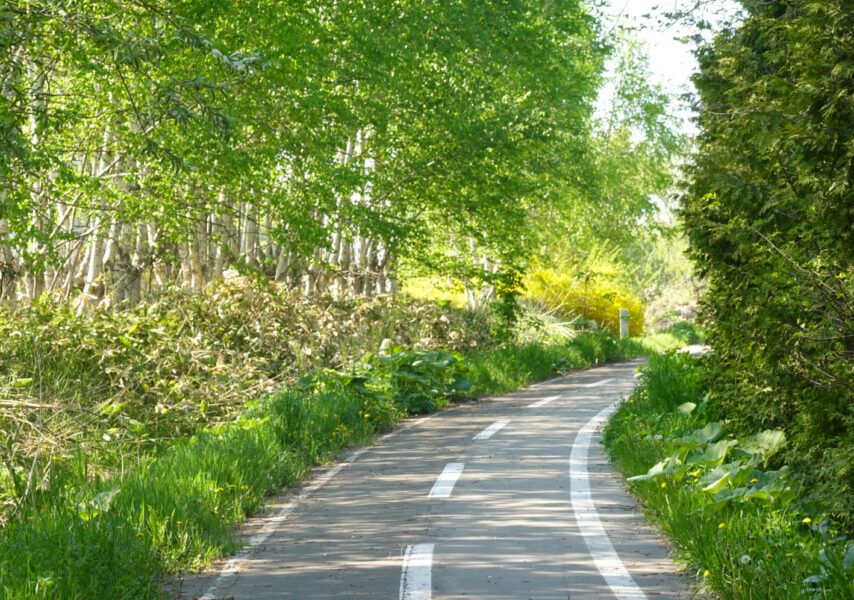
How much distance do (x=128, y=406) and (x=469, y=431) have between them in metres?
5.22

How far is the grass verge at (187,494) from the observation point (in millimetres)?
5961

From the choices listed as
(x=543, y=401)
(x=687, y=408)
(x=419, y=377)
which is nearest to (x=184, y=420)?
(x=419, y=377)

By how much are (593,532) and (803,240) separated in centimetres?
298

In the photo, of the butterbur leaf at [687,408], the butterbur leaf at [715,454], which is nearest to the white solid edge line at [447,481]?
the butterbur leaf at [715,454]

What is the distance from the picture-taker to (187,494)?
26.8 feet

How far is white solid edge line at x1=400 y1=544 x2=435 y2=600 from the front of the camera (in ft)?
20.7

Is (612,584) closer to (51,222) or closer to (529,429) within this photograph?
(529,429)

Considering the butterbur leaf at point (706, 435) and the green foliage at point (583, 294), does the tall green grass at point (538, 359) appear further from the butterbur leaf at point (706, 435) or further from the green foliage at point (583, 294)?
the butterbur leaf at point (706, 435)

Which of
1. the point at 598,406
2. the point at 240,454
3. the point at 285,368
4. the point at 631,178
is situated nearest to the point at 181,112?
the point at 240,454

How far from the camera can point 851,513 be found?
639cm

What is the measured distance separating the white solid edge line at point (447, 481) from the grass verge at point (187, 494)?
1.64 metres

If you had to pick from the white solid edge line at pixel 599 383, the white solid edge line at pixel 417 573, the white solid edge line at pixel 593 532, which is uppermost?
the white solid edge line at pixel 599 383

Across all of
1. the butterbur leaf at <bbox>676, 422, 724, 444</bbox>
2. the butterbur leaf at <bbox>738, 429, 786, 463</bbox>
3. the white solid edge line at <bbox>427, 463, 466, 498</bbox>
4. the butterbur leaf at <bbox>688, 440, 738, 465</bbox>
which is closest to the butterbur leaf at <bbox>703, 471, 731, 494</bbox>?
the butterbur leaf at <bbox>738, 429, 786, 463</bbox>

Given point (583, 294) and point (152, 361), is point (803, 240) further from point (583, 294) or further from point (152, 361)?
point (583, 294)
